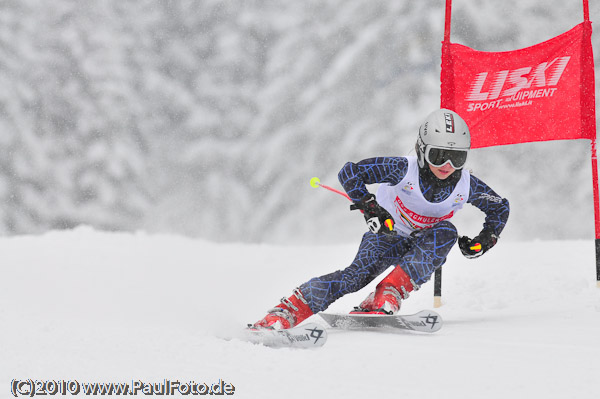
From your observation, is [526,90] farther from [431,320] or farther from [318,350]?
[318,350]

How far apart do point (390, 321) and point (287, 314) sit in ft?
1.66

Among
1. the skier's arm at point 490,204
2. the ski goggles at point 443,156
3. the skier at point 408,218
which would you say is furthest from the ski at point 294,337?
the skier's arm at point 490,204

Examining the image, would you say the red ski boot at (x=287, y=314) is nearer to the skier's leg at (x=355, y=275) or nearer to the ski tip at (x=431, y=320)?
the skier's leg at (x=355, y=275)

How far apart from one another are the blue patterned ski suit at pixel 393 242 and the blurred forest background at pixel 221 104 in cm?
552

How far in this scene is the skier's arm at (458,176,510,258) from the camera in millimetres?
3506

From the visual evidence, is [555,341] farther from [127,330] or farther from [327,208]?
[327,208]

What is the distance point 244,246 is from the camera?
8773 millimetres

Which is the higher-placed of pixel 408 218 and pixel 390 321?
pixel 408 218

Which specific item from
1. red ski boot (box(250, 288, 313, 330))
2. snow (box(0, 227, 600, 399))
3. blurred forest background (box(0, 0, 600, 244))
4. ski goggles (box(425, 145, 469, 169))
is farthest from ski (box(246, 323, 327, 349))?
blurred forest background (box(0, 0, 600, 244))

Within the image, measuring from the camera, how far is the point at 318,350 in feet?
8.54

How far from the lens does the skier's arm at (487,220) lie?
3.51m

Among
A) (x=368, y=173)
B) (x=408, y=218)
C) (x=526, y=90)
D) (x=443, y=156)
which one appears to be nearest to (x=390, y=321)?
(x=408, y=218)

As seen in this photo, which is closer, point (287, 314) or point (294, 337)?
point (294, 337)

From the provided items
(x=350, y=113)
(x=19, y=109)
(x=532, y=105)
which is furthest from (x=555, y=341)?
(x=19, y=109)
